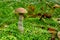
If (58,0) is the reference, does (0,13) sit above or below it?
below

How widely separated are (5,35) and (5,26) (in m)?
0.27

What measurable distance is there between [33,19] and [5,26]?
0.56 meters

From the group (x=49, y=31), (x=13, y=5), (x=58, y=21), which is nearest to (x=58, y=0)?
(x=58, y=21)

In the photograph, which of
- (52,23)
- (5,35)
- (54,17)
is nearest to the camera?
(5,35)

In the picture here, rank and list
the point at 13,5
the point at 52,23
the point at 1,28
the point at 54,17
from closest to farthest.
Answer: the point at 1,28 → the point at 52,23 → the point at 54,17 → the point at 13,5

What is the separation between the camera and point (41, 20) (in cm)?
303

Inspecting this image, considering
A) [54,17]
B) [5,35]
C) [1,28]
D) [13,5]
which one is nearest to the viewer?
[5,35]

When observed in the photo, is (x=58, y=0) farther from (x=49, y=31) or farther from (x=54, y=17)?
(x=49, y=31)

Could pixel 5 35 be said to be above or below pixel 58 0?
below

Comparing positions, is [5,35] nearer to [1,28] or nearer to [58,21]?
[1,28]

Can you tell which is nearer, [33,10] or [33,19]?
[33,19]

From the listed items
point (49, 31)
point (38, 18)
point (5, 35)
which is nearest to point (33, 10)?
point (38, 18)

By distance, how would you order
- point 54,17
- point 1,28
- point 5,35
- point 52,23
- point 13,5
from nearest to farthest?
point 5,35 < point 1,28 < point 52,23 < point 54,17 < point 13,5

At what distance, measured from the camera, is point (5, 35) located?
245 centimetres
